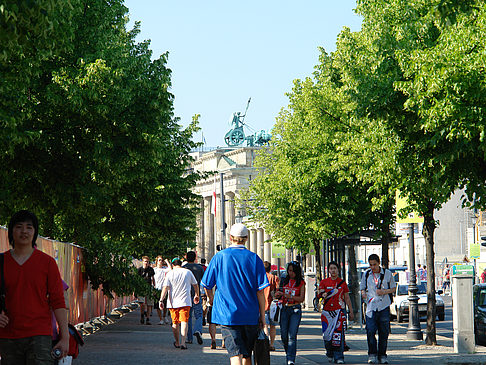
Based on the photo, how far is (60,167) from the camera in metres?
21.4

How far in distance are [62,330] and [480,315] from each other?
1799cm

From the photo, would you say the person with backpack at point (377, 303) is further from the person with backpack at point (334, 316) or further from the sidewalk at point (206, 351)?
the sidewalk at point (206, 351)

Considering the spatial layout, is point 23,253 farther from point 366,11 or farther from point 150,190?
point 150,190

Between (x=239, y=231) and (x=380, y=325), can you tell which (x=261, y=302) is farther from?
(x=380, y=325)

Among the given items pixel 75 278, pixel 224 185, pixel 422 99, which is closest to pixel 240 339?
pixel 422 99

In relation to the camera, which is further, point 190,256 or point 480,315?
point 480,315

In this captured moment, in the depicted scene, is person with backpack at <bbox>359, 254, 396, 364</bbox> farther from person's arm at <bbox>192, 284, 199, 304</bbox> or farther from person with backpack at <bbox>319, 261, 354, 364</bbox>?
person's arm at <bbox>192, 284, 199, 304</bbox>

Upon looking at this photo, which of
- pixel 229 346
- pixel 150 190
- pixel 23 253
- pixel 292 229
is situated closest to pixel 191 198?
pixel 292 229

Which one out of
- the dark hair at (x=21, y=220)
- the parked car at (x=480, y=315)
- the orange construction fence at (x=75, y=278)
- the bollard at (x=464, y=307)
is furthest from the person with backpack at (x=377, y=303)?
the dark hair at (x=21, y=220)

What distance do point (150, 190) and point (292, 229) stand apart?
39.5 feet

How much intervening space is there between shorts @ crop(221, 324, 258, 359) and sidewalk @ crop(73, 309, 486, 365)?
6281mm

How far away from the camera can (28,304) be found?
6613mm

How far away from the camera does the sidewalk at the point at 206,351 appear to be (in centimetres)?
1634

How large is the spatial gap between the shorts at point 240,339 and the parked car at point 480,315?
572 inches
